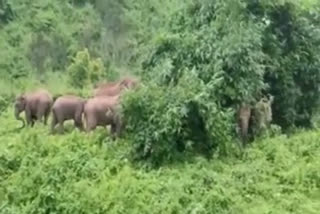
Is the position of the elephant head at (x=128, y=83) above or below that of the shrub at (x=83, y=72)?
above

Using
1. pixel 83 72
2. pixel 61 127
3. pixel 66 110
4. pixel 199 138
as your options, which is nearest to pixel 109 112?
pixel 66 110

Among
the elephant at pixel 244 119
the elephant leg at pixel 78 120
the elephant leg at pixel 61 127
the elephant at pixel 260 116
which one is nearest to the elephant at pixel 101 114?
the elephant leg at pixel 78 120

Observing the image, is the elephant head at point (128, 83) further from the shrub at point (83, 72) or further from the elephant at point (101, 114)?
the shrub at point (83, 72)

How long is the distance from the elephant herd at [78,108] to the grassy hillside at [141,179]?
10.1 inches

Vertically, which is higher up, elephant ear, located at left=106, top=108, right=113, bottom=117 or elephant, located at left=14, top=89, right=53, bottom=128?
elephant ear, located at left=106, top=108, right=113, bottom=117

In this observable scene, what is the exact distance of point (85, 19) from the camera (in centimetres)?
2267

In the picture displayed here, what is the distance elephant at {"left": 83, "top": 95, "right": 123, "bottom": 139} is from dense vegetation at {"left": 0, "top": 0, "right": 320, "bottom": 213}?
0.19m

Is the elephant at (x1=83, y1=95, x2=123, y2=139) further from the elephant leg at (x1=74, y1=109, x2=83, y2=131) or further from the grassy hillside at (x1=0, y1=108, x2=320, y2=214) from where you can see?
the elephant leg at (x1=74, y1=109, x2=83, y2=131)

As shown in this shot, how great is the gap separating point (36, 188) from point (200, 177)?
76.3 inches

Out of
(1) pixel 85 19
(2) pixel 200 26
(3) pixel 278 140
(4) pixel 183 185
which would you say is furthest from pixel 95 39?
(4) pixel 183 185

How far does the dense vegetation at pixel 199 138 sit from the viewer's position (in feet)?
28.1

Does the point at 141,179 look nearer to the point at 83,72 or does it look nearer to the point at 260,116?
the point at 260,116

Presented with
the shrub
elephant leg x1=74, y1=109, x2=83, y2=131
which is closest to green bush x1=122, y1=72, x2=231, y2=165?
elephant leg x1=74, y1=109, x2=83, y2=131

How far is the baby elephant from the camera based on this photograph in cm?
1066
